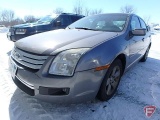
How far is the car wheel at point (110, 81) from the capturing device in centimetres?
214

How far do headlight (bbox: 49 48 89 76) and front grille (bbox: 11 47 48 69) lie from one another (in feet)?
0.47

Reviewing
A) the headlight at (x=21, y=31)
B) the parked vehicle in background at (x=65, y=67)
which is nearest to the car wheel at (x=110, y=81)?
the parked vehicle in background at (x=65, y=67)

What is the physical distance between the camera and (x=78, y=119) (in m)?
1.98

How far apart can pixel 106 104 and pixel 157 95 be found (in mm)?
1033

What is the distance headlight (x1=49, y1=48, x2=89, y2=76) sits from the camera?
1.75 metres

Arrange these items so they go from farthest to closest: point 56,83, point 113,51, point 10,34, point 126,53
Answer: point 10,34 → point 126,53 → point 113,51 → point 56,83

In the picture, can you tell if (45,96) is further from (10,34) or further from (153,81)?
(10,34)

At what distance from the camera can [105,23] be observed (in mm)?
3094

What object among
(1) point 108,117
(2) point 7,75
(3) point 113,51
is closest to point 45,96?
(1) point 108,117

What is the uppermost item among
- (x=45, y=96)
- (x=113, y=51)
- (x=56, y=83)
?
(x=113, y=51)

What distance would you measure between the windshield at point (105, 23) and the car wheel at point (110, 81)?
752mm

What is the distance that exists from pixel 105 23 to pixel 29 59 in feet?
5.93

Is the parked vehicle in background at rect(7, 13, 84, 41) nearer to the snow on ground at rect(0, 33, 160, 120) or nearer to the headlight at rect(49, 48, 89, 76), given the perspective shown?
the snow on ground at rect(0, 33, 160, 120)

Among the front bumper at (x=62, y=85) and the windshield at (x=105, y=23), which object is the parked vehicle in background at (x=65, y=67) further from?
the windshield at (x=105, y=23)
